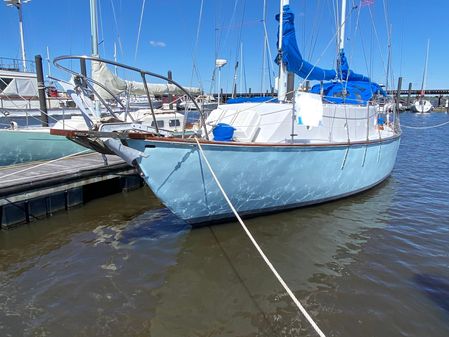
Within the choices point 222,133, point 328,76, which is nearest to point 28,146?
point 222,133

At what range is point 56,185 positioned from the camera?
8.28 m

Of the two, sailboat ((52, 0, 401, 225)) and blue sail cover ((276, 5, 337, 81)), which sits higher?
blue sail cover ((276, 5, 337, 81))

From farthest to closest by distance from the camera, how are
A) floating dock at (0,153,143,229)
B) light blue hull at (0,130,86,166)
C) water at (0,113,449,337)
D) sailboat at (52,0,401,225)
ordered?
light blue hull at (0,130,86,166)
floating dock at (0,153,143,229)
sailboat at (52,0,401,225)
water at (0,113,449,337)

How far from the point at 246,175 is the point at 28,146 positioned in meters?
7.98

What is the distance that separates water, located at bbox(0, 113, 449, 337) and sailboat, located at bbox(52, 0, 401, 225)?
0.62m

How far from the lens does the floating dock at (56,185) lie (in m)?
7.48

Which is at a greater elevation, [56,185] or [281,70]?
[281,70]

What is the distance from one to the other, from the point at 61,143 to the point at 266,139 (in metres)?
7.20

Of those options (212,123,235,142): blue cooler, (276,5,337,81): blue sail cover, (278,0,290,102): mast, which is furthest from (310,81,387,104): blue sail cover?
(212,123,235,142): blue cooler

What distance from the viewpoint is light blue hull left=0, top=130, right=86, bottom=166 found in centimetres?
1112

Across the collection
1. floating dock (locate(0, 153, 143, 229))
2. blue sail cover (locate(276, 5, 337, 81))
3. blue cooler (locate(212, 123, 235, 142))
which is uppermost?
blue sail cover (locate(276, 5, 337, 81))

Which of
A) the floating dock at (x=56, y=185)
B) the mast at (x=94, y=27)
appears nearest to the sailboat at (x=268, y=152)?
the floating dock at (x=56, y=185)

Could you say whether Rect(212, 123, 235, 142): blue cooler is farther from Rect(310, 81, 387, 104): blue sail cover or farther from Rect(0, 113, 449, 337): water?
Rect(310, 81, 387, 104): blue sail cover

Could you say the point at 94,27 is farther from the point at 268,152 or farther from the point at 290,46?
the point at 268,152
